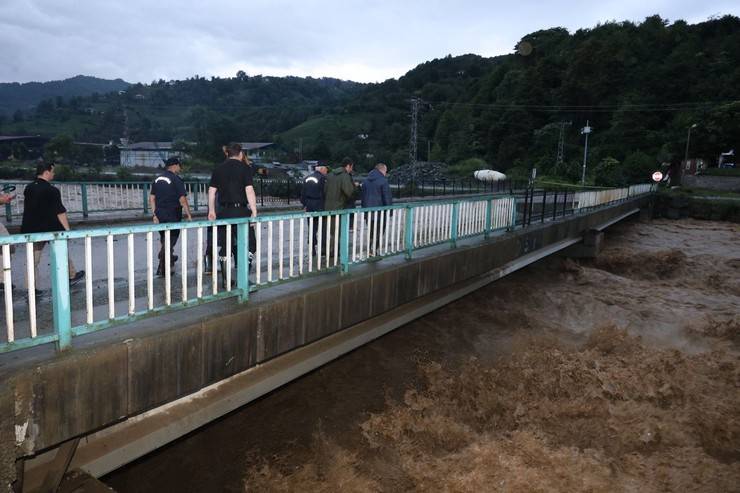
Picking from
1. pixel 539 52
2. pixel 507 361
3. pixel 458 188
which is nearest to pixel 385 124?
pixel 539 52

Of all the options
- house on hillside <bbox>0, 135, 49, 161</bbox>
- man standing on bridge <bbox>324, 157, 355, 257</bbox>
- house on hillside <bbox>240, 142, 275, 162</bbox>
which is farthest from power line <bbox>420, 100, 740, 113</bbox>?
house on hillside <bbox>0, 135, 49, 161</bbox>

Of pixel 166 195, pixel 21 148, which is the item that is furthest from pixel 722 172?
pixel 21 148

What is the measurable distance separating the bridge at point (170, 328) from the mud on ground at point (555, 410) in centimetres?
131

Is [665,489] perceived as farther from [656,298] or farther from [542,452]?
[656,298]

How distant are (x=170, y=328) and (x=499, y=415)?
4.97 m

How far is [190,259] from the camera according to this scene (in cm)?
794

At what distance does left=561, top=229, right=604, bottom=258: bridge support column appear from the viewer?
1783 cm

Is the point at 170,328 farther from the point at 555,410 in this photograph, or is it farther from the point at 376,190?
the point at 555,410

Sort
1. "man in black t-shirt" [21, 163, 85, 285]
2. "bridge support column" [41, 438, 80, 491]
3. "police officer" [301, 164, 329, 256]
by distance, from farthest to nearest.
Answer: "police officer" [301, 164, 329, 256] → "man in black t-shirt" [21, 163, 85, 285] → "bridge support column" [41, 438, 80, 491]

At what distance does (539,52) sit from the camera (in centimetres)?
10738

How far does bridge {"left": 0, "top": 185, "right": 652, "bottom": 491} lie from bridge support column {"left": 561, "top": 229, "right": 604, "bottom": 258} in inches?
425

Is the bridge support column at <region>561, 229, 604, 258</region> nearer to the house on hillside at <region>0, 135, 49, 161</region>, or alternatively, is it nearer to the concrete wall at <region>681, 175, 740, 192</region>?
the concrete wall at <region>681, 175, 740, 192</region>

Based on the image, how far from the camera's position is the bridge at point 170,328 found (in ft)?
10.7

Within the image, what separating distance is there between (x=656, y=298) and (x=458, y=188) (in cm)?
2554
